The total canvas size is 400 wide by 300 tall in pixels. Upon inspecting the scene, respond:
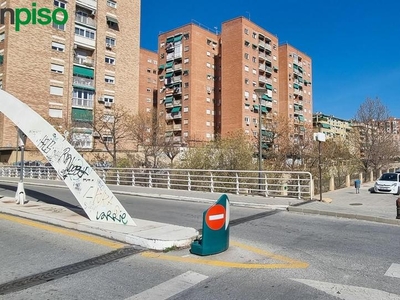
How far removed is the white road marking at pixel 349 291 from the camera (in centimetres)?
393

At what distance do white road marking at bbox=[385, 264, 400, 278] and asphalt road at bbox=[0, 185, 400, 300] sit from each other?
14 millimetres

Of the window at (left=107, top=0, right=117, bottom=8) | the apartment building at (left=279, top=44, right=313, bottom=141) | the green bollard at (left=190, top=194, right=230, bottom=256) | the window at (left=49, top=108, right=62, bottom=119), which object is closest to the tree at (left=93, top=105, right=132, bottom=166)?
the window at (left=49, top=108, right=62, bottom=119)

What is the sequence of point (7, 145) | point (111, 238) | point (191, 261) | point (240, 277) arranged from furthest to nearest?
point (7, 145), point (111, 238), point (191, 261), point (240, 277)

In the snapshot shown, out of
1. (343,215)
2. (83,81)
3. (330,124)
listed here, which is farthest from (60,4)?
(330,124)

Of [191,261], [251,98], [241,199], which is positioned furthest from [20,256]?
[251,98]

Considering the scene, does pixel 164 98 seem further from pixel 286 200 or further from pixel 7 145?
pixel 286 200

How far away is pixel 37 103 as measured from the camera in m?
41.9

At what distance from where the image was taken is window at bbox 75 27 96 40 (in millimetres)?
46581

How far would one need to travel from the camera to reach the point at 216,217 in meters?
5.60

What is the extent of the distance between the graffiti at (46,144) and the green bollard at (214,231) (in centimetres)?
507

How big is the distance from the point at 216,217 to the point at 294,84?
277ft

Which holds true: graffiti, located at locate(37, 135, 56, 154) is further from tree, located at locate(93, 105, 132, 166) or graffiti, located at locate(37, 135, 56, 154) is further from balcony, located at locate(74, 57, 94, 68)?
balcony, located at locate(74, 57, 94, 68)

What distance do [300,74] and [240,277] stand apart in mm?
89246

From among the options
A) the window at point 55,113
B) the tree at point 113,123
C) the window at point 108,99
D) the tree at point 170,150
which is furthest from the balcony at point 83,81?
the tree at point 170,150
